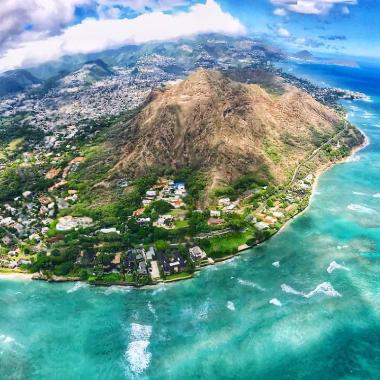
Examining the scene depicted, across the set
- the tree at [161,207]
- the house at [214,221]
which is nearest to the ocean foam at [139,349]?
the house at [214,221]

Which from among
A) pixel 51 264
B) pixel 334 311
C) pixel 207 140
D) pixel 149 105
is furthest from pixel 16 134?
pixel 334 311

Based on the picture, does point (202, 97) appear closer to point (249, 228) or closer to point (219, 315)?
point (249, 228)

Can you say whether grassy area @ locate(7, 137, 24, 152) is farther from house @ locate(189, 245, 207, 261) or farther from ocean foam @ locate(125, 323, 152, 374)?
ocean foam @ locate(125, 323, 152, 374)

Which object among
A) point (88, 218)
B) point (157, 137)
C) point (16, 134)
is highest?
point (157, 137)

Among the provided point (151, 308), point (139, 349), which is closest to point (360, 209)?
point (151, 308)

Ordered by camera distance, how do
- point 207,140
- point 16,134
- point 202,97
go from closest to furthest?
point 207,140 → point 202,97 → point 16,134

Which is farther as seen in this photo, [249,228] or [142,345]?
[249,228]

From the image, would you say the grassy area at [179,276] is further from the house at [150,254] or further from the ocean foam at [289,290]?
the ocean foam at [289,290]
